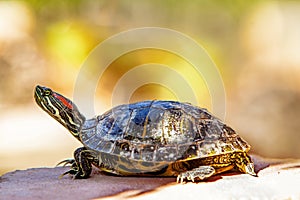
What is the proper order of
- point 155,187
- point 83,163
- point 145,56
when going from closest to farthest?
point 155,187
point 83,163
point 145,56

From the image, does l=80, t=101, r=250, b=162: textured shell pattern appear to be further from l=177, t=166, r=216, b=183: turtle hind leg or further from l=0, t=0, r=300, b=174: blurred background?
l=0, t=0, r=300, b=174: blurred background

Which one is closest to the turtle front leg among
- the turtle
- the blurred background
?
the turtle

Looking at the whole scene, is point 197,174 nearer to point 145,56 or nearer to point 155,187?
point 155,187

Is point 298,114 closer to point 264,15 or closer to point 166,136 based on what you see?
point 264,15

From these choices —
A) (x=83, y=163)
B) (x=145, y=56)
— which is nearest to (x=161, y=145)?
(x=83, y=163)

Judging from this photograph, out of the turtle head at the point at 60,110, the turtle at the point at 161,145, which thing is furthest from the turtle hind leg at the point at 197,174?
the turtle head at the point at 60,110

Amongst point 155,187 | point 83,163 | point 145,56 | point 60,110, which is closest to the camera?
point 155,187

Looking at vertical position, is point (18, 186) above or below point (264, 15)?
below

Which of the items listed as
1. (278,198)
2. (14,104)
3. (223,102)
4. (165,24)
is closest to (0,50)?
(14,104)
